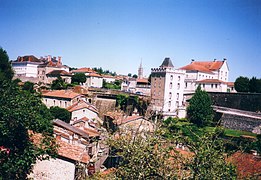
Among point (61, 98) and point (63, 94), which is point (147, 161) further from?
point (63, 94)

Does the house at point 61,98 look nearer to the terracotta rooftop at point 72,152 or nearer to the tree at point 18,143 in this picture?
the tree at point 18,143

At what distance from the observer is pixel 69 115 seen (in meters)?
35.8

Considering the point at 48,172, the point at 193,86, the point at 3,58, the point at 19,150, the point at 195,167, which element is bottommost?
the point at 48,172

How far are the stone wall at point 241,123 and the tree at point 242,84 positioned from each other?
17494mm

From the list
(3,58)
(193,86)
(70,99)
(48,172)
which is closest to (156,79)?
(193,86)

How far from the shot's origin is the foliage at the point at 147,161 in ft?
28.1

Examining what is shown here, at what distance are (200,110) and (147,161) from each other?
33746 mm

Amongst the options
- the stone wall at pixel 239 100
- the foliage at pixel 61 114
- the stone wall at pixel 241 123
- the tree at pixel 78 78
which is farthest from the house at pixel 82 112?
the stone wall at pixel 239 100

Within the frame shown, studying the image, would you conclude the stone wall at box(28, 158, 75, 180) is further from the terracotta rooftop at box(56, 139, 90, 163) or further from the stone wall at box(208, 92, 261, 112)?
the stone wall at box(208, 92, 261, 112)

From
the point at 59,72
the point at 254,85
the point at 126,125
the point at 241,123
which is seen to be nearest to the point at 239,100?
the point at 241,123

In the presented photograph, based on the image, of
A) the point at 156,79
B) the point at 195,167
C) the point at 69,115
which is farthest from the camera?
the point at 156,79

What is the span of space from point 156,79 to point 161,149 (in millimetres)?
38908

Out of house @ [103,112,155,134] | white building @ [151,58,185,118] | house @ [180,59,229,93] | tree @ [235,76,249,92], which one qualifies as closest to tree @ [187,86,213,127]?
white building @ [151,58,185,118]

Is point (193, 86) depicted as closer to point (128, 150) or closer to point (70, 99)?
point (70, 99)
